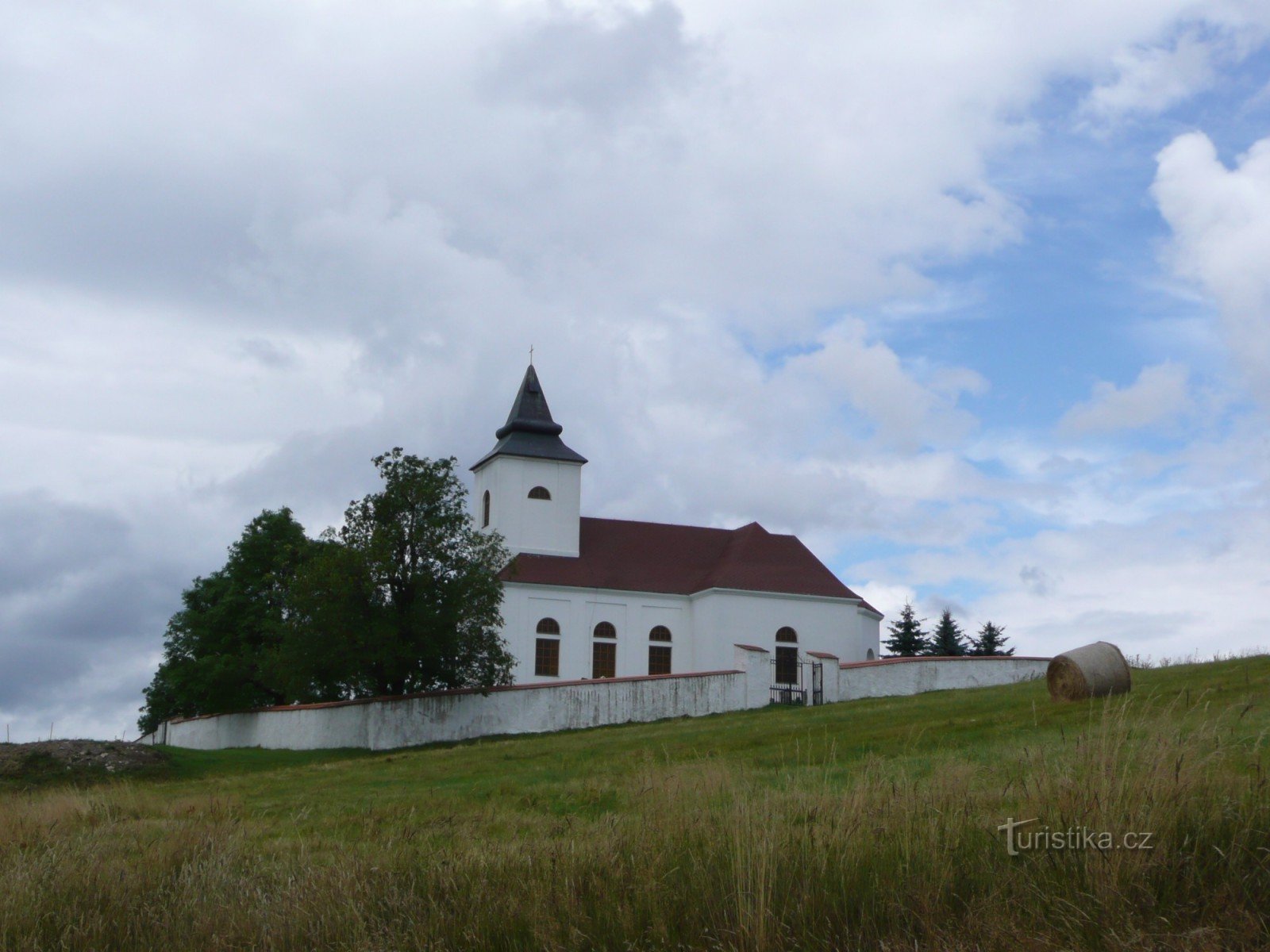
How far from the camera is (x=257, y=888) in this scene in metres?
8.81

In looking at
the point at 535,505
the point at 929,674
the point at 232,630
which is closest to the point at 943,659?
the point at 929,674

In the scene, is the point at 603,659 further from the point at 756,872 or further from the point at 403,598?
the point at 756,872

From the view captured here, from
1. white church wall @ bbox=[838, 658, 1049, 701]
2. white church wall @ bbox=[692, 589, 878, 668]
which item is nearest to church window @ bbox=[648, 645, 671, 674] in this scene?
white church wall @ bbox=[692, 589, 878, 668]

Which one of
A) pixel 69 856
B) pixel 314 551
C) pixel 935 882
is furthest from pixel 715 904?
pixel 314 551

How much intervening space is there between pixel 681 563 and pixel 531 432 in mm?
7827

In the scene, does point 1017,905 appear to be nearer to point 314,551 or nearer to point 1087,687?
point 1087,687

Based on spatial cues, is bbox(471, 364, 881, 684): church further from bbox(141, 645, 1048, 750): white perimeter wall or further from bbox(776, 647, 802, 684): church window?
bbox(141, 645, 1048, 750): white perimeter wall

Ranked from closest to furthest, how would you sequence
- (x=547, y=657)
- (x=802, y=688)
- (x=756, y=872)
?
1. (x=756, y=872)
2. (x=802, y=688)
3. (x=547, y=657)

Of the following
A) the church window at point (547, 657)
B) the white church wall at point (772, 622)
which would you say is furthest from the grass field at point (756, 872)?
the white church wall at point (772, 622)

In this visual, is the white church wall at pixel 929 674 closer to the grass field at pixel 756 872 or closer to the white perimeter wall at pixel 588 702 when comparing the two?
the white perimeter wall at pixel 588 702

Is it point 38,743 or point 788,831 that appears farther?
point 38,743

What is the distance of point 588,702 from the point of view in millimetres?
33969

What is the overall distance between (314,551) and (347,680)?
4033 mm

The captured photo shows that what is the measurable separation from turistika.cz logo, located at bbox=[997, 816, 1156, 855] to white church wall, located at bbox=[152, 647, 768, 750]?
26515mm
